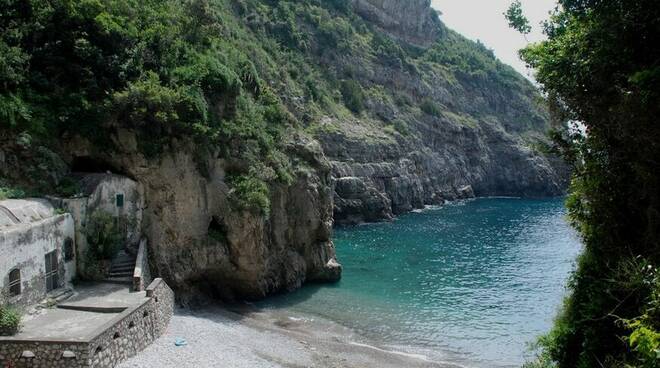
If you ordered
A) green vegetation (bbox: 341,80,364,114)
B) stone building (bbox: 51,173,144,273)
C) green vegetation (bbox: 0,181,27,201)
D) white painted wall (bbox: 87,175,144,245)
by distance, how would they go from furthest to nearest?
1. green vegetation (bbox: 341,80,364,114)
2. white painted wall (bbox: 87,175,144,245)
3. stone building (bbox: 51,173,144,273)
4. green vegetation (bbox: 0,181,27,201)

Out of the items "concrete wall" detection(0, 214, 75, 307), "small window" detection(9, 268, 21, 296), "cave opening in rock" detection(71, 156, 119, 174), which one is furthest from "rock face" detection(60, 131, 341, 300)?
"small window" detection(9, 268, 21, 296)

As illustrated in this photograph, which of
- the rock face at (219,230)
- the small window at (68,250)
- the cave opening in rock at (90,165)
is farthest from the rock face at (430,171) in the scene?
the small window at (68,250)

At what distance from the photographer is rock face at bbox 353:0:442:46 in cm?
11950

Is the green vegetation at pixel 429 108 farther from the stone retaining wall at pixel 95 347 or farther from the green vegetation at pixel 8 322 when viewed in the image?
the green vegetation at pixel 8 322

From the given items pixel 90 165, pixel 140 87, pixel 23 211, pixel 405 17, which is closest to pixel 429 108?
pixel 405 17

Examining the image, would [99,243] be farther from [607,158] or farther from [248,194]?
[607,158]

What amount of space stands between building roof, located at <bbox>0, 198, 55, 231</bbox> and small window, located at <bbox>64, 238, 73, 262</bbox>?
148 centimetres

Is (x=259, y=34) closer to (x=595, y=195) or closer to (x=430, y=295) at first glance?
(x=430, y=295)

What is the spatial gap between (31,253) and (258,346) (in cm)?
1110

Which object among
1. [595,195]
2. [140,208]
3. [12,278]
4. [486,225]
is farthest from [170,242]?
[486,225]

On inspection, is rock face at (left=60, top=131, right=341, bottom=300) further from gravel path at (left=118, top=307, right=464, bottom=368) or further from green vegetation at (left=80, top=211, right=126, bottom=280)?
green vegetation at (left=80, top=211, right=126, bottom=280)

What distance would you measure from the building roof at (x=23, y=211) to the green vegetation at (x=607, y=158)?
20.1 metres

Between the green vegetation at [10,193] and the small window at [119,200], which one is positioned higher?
the green vegetation at [10,193]

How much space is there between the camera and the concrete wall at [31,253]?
18.9 m
